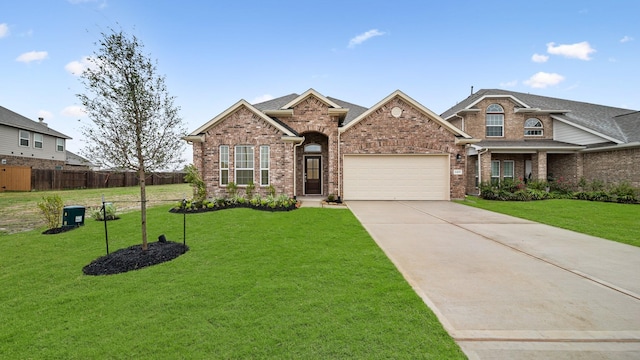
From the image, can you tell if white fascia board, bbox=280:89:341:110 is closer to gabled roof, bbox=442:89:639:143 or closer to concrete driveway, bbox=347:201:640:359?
concrete driveway, bbox=347:201:640:359

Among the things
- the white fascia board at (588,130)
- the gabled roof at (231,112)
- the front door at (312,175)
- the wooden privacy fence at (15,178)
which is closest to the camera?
the gabled roof at (231,112)

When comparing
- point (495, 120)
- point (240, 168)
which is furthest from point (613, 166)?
point (240, 168)

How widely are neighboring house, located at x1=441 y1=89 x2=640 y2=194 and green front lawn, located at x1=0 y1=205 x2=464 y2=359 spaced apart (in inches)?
592

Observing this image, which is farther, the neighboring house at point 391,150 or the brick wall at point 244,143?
the neighboring house at point 391,150

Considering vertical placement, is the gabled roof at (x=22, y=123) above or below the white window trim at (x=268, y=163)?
above

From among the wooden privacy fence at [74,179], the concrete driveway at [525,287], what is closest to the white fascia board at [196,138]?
the wooden privacy fence at [74,179]

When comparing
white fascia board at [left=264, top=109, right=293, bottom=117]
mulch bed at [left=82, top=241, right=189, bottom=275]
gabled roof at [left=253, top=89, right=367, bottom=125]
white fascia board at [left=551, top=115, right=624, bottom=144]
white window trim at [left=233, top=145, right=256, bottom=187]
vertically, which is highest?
gabled roof at [left=253, top=89, right=367, bottom=125]

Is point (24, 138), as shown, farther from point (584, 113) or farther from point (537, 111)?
point (584, 113)

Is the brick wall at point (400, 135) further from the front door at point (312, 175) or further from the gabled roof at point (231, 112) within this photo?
the gabled roof at point (231, 112)

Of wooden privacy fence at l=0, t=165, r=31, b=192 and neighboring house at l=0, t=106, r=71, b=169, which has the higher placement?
neighboring house at l=0, t=106, r=71, b=169

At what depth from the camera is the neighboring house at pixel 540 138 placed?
49.9ft

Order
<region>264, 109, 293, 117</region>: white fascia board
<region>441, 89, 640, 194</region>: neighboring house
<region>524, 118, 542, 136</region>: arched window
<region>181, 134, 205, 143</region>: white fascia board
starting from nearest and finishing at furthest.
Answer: <region>181, 134, 205, 143</region>: white fascia board, <region>264, 109, 293, 117</region>: white fascia board, <region>441, 89, 640, 194</region>: neighboring house, <region>524, 118, 542, 136</region>: arched window

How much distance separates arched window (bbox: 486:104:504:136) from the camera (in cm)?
1728

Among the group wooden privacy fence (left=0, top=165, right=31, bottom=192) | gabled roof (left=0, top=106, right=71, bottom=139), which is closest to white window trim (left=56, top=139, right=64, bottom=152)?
gabled roof (left=0, top=106, right=71, bottom=139)
